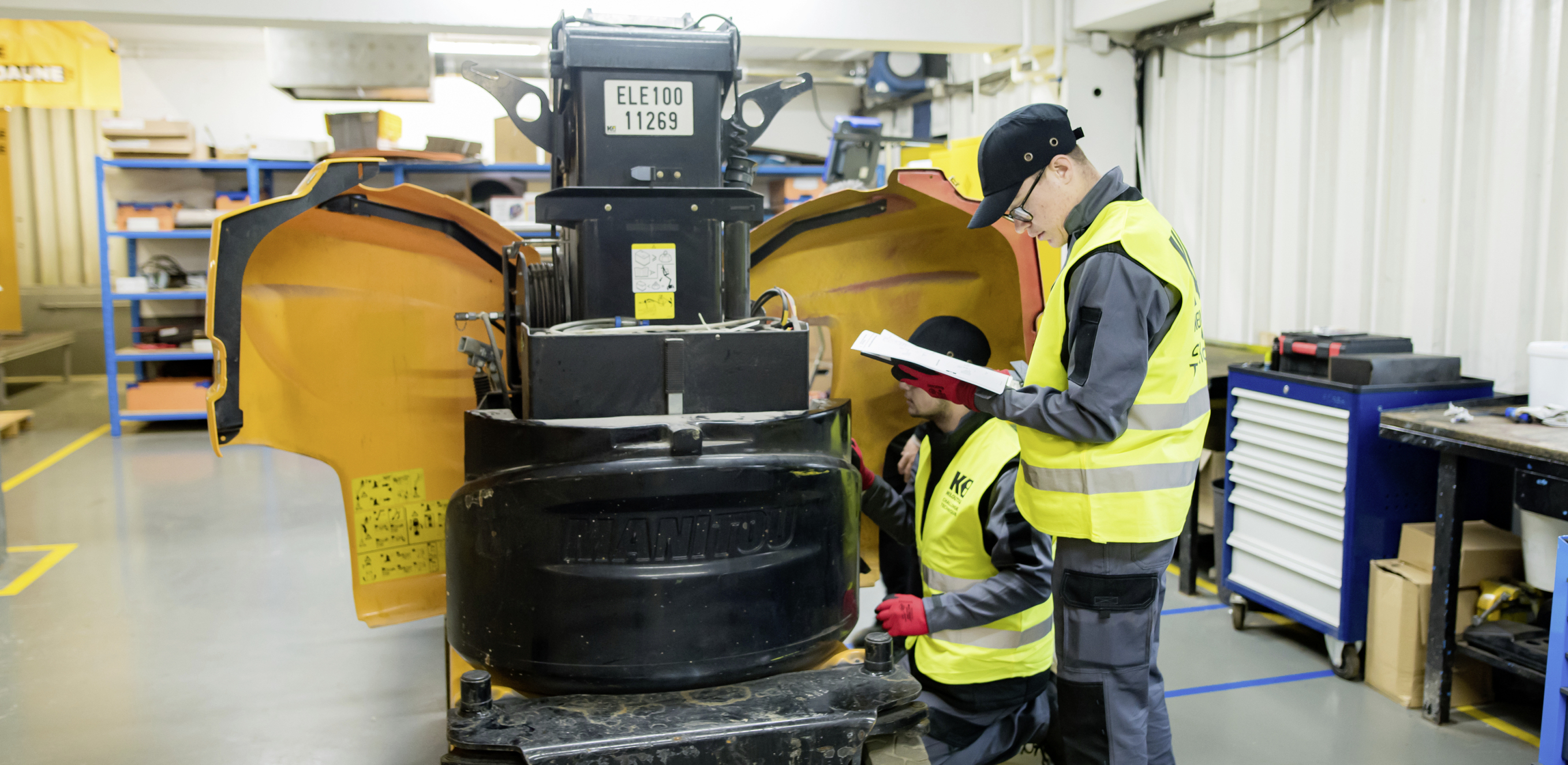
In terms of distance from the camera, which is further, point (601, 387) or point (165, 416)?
point (165, 416)

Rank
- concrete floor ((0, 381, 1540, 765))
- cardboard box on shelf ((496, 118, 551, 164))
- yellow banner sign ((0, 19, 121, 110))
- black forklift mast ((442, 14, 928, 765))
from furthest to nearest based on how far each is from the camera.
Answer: yellow banner sign ((0, 19, 121, 110)), cardboard box on shelf ((496, 118, 551, 164)), concrete floor ((0, 381, 1540, 765)), black forklift mast ((442, 14, 928, 765))

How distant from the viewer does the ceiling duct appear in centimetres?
598

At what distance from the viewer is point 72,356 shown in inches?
395

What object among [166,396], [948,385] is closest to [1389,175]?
[948,385]

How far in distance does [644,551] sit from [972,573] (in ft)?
3.50

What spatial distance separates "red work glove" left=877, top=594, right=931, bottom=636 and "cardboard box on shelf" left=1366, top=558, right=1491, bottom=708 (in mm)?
1772

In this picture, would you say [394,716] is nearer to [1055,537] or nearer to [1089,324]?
[1055,537]

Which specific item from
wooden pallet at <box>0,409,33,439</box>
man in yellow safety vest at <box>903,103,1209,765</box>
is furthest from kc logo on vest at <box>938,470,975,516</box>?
wooden pallet at <box>0,409,33,439</box>

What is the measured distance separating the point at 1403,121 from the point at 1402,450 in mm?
1422

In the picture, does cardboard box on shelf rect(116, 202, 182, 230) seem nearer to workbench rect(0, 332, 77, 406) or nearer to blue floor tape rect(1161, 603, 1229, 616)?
workbench rect(0, 332, 77, 406)

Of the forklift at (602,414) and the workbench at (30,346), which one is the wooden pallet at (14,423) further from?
the forklift at (602,414)

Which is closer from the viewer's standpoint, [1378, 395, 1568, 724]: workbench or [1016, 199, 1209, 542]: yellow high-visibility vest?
[1016, 199, 1209, 542]: yellow high-visibility vest

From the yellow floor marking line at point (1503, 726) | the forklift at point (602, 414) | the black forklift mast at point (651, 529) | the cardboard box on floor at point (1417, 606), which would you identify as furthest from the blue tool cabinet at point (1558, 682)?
the black forklift mast at point (651, 529)

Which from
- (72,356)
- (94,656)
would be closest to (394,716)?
(94,656)
